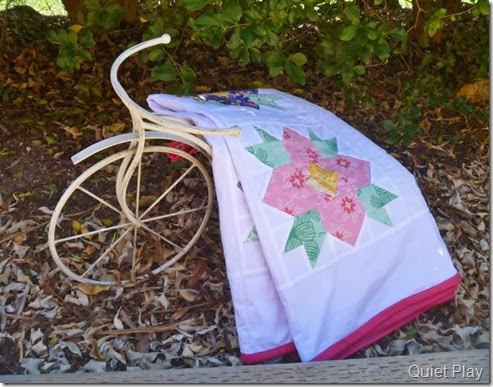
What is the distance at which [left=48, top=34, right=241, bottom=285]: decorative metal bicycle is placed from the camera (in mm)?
2174

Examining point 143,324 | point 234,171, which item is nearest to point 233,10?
point 234,171

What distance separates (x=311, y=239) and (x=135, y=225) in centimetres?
77

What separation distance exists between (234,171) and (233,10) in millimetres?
611

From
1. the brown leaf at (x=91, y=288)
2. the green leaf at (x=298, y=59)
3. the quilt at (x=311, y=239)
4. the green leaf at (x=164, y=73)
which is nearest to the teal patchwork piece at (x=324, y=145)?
the quilt at (x=311, y=239)

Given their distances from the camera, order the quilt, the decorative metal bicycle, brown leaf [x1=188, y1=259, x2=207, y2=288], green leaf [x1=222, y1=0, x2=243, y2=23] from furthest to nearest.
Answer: brown leaf [x1=188, y1=259, x2=207, y2=288] → the decorative metal bicycle → green leaf [x1=222, y1=0, x2=243, y2=23] → the quilt

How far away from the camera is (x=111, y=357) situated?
2.10 meters

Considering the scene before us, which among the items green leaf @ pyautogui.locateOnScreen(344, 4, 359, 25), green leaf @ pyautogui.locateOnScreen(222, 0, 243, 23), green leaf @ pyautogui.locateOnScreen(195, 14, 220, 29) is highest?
green leaf @ pyautogui.locateOnScreen(222, 0, 243, 23)

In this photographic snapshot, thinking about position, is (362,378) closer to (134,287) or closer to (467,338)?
(467,338)

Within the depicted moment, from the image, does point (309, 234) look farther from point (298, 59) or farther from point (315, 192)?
point (298, 59)

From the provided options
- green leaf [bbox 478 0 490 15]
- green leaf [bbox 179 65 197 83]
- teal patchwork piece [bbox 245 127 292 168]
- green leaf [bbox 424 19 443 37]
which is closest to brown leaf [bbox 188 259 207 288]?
teal patchwork piece [bbox 245 127 292 168]

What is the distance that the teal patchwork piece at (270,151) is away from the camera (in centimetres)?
200

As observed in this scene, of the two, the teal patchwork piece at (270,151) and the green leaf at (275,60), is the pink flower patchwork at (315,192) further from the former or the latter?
the green leaf at (275,60)

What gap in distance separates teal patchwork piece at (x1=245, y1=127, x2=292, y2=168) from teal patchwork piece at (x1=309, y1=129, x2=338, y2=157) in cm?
19

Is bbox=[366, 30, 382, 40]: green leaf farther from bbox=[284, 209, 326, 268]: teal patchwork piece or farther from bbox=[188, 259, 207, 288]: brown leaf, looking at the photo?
bbox=[188, 259, 207, 288]: brown leaf
